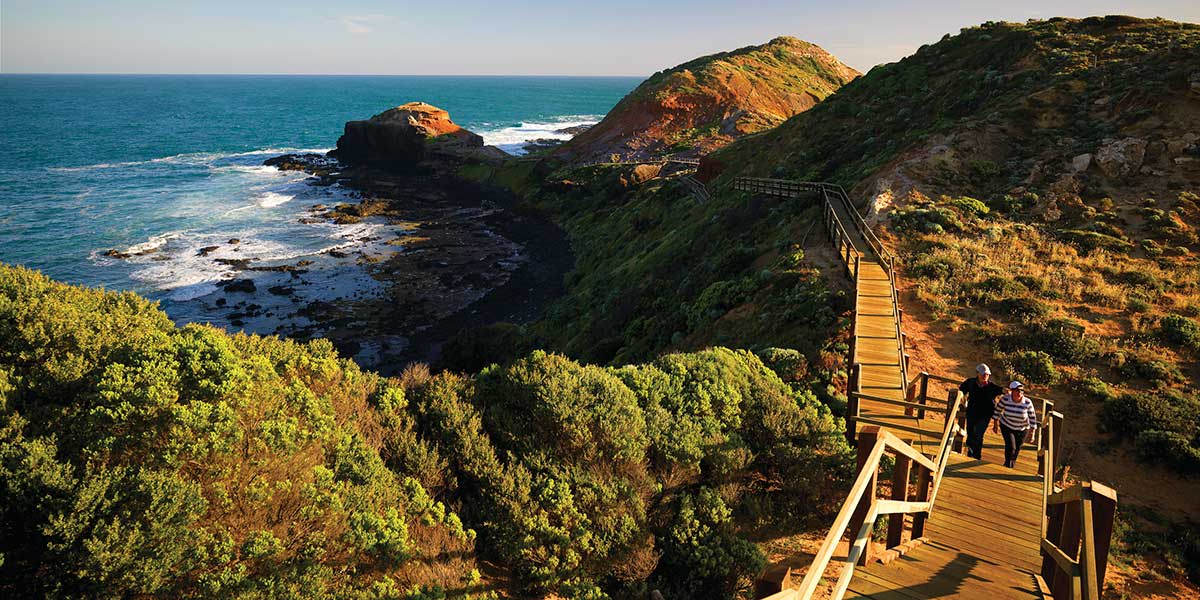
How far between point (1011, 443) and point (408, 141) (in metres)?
89.6

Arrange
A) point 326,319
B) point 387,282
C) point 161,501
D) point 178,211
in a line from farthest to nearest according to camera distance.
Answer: point 178,211
point 387,282
point 326,319
point 161,501

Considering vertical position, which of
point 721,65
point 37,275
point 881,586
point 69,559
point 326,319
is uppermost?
point 721,65

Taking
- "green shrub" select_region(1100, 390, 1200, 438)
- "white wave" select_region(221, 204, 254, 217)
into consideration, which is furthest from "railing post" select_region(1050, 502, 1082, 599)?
"white wave" select_region(221, 204, 254, 217)

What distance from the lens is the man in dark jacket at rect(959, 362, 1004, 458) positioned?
30.8 feet

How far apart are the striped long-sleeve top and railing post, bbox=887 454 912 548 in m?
3.94

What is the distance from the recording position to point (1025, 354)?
13578mm

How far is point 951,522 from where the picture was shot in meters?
7.19

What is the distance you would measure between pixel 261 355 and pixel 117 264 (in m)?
48.0

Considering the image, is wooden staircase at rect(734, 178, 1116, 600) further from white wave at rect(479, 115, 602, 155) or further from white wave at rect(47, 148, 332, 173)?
white wave at rect(47, 148, 332, 173)

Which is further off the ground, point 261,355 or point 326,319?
point 261,355

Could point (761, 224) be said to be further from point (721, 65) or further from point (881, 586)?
point (721, 65)

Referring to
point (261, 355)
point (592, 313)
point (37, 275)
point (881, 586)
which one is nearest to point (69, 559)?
point (261, 355)

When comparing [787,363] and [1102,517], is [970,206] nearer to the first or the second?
[787,363]

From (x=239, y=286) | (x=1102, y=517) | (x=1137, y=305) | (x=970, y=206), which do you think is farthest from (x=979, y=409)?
(x=239, y=286)
